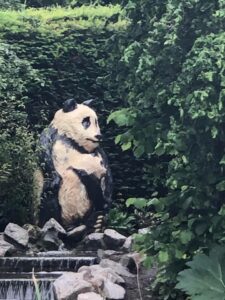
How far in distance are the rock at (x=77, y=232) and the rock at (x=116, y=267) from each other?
1685mm

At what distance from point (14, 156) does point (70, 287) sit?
11.6ft

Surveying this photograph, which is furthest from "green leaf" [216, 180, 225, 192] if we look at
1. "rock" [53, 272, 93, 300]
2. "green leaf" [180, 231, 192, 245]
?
"rock" [53, 272, 93, 300]

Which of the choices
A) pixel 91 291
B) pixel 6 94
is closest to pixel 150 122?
pixel 91 291

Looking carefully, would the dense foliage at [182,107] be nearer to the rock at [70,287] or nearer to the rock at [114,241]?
the rock at [70,287]

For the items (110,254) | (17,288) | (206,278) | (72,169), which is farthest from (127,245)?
(206,278)

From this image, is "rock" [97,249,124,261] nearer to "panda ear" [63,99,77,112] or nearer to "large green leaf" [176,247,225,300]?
"panda ear" [63,99,77,112]

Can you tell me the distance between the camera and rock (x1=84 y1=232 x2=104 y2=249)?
8336mm

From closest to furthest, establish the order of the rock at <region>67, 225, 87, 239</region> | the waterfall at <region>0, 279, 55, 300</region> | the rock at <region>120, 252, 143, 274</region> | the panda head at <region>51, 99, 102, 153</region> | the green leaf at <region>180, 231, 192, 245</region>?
the green leaf at <region>180, 231, 192, 245</region> → the waterfall at <region>0, 279, 55, 300</region> → the rock at <region>120, 252, 143, 274</region> → the rock at <region>67, 225, 87, 239</region> → the panda head at <region>51, 99, 102, 153</region>

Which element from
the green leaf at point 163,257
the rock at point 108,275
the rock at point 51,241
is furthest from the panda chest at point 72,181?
the green leaf at point 163,257

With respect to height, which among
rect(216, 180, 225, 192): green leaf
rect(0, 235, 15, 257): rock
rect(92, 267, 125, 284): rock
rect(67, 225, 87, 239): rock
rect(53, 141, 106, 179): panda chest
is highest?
rect(216, 180, 225, 192): green leaf

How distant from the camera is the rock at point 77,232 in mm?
8648

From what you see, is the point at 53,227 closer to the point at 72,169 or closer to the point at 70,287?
the point at 72,169

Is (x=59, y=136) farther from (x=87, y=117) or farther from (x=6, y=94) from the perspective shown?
(x=6, y=94)

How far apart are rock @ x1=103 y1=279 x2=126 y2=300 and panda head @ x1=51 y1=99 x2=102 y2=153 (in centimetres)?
312
